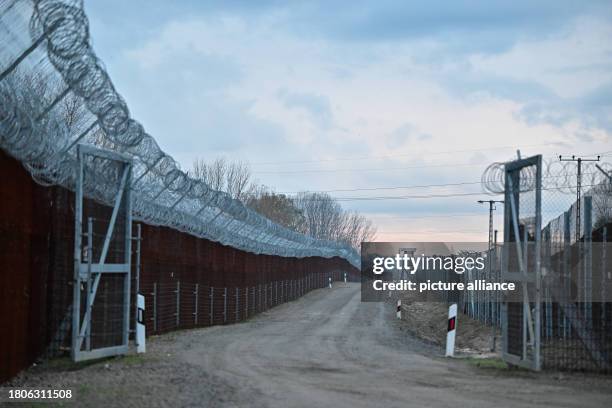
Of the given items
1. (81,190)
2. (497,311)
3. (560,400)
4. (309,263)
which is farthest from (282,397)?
(309,263)

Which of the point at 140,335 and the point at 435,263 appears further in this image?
the point at 435,263

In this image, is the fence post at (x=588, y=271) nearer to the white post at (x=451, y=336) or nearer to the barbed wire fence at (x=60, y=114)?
the white post at (x=451, y=336)

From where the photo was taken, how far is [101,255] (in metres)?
11.5

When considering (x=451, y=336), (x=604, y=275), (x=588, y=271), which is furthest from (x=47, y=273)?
(x=604, y=275)

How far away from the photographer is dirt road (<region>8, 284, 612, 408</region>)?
9.01 m

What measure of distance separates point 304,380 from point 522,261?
348cm

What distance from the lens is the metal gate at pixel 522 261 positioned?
11359mm

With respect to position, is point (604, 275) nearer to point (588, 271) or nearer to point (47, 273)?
point (588, 271)

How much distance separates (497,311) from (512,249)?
886 cm

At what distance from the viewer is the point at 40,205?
11070 millimetres

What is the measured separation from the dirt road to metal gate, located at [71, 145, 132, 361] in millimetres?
401

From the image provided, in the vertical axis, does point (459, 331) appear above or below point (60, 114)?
below

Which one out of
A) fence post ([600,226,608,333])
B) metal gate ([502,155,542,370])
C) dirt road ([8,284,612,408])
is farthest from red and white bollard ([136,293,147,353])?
fence post ([600,226,608,333])

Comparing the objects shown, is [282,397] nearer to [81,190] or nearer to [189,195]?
[81,190]
